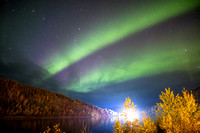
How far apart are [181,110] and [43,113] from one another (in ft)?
619

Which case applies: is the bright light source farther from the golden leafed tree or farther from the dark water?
the dark water

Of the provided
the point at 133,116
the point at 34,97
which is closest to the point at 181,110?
the point at 133,116

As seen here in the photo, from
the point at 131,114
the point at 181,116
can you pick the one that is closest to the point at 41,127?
the point at 131,114

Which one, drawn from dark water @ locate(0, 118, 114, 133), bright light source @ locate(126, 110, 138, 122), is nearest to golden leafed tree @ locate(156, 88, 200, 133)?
bright light source @ locate(126, 110, 138, 122)

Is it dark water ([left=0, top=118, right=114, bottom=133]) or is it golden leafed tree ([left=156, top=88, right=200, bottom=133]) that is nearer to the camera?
golden leafed tree ([left=156, top=88, right=200, bottom=133])

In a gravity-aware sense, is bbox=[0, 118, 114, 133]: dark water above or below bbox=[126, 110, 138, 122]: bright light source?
below

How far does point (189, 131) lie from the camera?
1141 cm

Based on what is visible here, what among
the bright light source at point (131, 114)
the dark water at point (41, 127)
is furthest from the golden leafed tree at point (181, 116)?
the dark water at point (41, 127)

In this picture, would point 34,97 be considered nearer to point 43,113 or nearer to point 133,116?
point 43,113

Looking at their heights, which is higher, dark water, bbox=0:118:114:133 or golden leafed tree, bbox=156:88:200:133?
golden leafed tree, bbox=156:88:200:133

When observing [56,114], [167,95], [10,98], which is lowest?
[56,114]

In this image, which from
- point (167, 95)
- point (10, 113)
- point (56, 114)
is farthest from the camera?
point (56, 114)

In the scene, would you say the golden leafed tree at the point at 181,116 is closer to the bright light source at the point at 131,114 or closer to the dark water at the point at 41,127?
the bright light source at the point at 131,114

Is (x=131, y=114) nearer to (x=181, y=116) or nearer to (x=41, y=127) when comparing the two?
(x=181, y=116)
